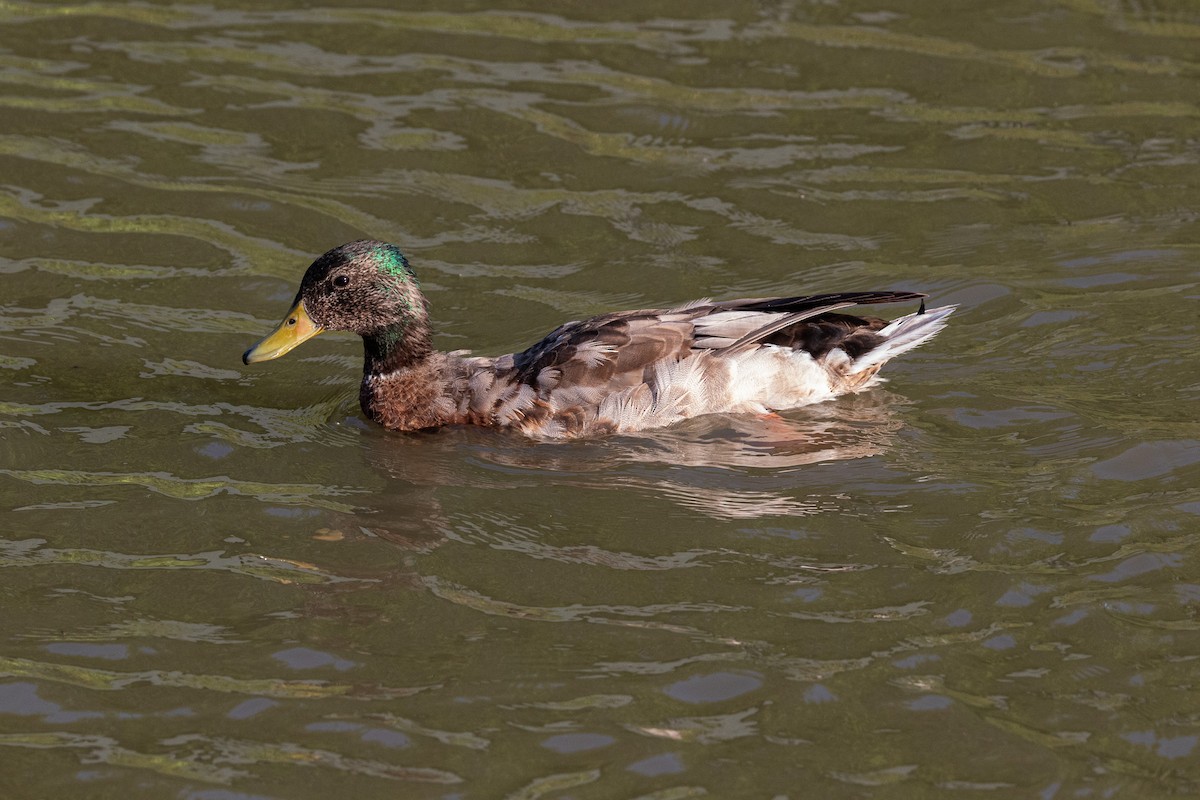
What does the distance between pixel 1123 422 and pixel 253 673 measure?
4.85 m

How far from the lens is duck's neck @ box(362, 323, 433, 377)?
387 inches

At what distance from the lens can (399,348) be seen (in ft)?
32.3

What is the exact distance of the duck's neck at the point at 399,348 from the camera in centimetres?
983

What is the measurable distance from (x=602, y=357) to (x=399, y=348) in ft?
4.44

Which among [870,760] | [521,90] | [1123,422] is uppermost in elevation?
[521,90]

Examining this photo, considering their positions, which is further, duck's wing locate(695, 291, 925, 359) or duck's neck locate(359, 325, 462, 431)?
duck's neck locate(359, 325, 462, 431)

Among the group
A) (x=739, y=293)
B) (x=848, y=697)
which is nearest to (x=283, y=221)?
(x=739, y=293)

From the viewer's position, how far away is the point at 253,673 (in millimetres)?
6652

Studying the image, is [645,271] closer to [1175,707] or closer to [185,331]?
[185,331]

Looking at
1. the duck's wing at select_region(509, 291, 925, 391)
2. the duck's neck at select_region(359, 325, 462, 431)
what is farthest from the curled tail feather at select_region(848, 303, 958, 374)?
the duck's neck at select_region(359, 325, 462, 431)

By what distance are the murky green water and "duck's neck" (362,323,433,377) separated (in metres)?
0.40

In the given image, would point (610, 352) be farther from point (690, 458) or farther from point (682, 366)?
point (690, 458)

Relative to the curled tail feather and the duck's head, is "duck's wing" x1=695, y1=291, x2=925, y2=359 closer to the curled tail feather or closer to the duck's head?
the curled tail feather

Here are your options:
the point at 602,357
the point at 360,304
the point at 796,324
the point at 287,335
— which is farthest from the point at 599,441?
the point at 287,335
